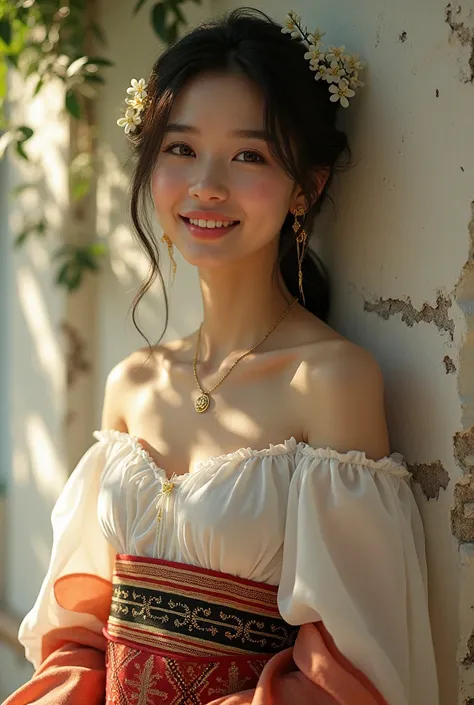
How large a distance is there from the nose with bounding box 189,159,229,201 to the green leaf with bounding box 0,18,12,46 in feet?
3.39

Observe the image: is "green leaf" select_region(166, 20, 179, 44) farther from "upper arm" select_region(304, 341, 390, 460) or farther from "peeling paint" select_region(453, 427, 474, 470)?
"peeling paint" select_region(453, 427, 474, 470)

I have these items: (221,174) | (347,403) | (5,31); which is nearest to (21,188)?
(5,31)

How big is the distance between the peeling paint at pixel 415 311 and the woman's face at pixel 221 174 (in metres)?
0.25

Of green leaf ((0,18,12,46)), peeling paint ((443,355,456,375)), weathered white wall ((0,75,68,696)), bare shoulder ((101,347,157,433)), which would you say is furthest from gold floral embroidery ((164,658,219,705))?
green leaf ((0,18,12,46))

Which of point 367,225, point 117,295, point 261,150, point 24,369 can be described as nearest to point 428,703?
point 367,225

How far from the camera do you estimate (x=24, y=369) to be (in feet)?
10.9

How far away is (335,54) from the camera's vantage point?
1.83m

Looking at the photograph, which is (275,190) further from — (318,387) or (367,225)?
(318,387)

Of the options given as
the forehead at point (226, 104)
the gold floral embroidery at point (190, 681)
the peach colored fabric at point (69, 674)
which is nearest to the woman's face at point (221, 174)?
the forehead at point (226, 104)

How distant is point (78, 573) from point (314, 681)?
687mm

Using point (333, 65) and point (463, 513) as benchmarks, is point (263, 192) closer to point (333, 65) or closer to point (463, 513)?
point (333, 65)

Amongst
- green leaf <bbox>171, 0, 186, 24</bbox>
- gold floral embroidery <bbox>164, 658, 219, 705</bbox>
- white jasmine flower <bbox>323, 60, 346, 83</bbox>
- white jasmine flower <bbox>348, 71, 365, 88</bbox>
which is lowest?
gold floral embroidery <bbox>164, 658, 219, 705</bbox>

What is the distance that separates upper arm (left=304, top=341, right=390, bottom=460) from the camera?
1.65 metres

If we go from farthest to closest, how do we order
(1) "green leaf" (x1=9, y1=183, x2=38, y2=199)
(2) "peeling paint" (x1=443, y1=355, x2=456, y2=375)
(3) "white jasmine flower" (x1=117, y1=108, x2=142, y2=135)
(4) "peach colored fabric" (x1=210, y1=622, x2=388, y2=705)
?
(1) "green leaf" (x1=9, y1=183, x2=38, y2=199)
(3) "white jasmine flower" (x1=117, y1=108, x2=142, y2=135)
(2) "peeling paint" (x1=443, y1=355, x2=456, y2=375)
(4) "peach colored fabric" (x1=210, y1=622, x2=388, y2=705)
